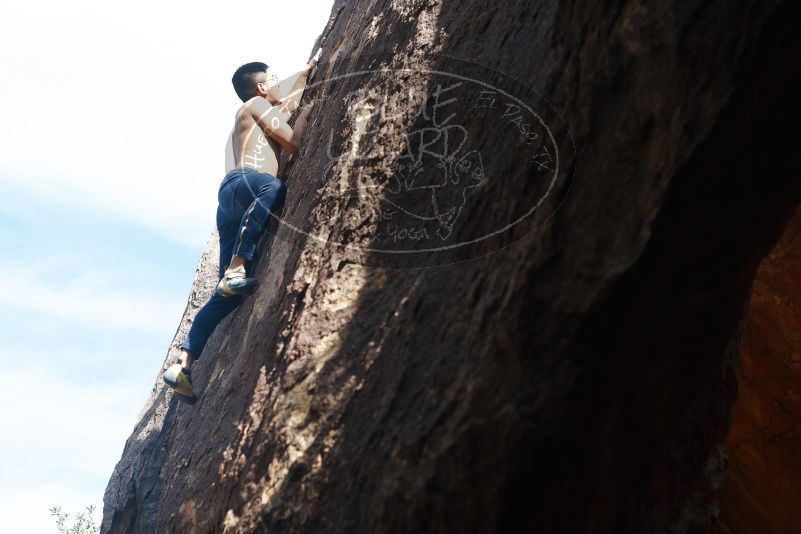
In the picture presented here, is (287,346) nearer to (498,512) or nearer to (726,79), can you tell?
(498,512)

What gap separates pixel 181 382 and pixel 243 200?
142 cm

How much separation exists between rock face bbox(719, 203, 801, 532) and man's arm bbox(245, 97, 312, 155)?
A: 3814mm

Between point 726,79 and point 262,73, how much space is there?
425 cm

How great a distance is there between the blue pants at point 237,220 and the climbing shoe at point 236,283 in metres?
0.11

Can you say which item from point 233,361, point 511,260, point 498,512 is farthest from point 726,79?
point 233,361

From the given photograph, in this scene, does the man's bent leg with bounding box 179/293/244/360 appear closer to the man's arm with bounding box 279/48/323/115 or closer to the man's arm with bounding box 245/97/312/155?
the man's arm with bounding box 245/97/312/155

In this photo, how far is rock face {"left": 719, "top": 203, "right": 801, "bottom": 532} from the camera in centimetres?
618

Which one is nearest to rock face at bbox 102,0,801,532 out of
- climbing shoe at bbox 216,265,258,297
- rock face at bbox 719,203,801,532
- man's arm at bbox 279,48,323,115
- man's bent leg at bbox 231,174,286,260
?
climbing shoe at bbox 216,265,258,297

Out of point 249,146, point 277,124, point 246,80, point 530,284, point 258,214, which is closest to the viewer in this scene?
point 530,284

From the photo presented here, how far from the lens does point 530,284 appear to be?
3135mm

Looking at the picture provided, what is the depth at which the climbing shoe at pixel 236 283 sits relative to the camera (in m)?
5.32

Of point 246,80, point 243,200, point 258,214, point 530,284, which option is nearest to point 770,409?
point 530,284

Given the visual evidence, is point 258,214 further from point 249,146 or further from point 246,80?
point 246,80

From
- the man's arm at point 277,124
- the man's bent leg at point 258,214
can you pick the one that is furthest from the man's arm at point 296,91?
the man's bent leg at point 258,214
